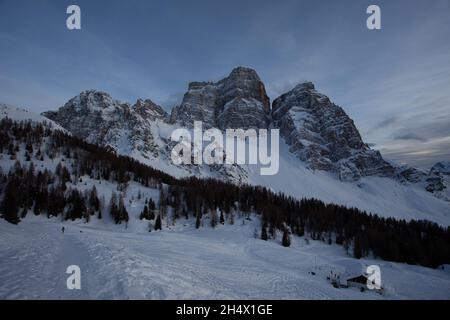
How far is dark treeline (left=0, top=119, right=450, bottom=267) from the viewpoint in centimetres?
6625

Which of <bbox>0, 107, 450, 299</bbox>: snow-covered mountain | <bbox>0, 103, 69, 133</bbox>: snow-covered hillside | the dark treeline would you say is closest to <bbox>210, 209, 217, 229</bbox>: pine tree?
the dark treeline

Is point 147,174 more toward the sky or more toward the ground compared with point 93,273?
more toward the sky

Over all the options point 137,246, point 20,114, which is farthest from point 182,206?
point 20,114

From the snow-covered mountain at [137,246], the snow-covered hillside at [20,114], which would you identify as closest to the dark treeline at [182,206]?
the snow-covered mountain at [137,246]

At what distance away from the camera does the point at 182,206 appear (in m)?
86.9

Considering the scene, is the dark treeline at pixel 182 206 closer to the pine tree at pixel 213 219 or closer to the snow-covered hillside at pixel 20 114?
the pine tree at pixel 213 219

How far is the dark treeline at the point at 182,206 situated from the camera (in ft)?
217

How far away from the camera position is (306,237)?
78.6m

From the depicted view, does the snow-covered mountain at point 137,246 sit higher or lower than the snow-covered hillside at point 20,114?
lower

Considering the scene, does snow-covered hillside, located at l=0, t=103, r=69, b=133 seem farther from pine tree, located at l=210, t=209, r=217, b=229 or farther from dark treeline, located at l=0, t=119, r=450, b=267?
pine tree, located at l=210, t=209, r=217, b=229

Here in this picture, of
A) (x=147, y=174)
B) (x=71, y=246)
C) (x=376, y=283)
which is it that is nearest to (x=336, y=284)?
(x=376, y=283)
